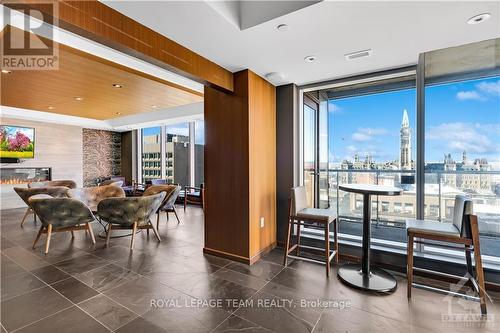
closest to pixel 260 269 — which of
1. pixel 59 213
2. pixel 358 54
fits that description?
pixel 358 54

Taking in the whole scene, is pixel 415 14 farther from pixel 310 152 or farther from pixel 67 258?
pixel 67 258

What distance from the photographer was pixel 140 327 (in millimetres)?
1751

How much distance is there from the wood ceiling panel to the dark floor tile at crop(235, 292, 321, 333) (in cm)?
326

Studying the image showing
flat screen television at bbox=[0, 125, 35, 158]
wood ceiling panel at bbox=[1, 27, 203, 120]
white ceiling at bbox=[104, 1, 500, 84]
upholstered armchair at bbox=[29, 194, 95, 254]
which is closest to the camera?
white ceiling at bbox=[104, 1, 500, 84]

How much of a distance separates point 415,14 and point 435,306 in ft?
7.74

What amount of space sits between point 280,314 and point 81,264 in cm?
246

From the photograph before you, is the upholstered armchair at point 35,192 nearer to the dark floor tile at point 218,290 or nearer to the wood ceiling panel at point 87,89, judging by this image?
the wood ceiling panel at point 87,89

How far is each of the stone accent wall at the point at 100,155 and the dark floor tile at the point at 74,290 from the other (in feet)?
21.5

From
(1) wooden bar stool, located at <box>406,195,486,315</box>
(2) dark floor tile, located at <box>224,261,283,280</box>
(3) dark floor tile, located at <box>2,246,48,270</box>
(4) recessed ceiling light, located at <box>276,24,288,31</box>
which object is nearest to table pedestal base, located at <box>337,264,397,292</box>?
(1) wooden bar stool, located at <box>406,195,486,315</box>

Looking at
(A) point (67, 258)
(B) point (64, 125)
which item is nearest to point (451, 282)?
(A) point (67, 258)

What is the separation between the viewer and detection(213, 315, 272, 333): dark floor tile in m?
1.72

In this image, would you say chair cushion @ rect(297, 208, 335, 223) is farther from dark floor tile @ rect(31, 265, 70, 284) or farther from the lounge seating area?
dark floor tile @ rect(31, 265, 70, 284)

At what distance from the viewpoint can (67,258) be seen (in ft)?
9.96

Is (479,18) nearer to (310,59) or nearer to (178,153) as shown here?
(310,59)
